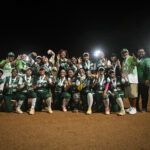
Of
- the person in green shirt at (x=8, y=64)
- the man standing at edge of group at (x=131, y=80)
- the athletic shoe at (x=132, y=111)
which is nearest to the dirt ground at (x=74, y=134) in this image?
the athletic shoe at (x=132, y=111)

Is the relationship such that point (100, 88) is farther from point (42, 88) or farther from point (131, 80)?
point (42, 88)

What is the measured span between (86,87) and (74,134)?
235 centimetres

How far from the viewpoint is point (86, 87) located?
518cm

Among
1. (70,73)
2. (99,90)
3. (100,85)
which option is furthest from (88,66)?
(99,90)

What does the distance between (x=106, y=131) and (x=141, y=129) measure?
87 centimetres

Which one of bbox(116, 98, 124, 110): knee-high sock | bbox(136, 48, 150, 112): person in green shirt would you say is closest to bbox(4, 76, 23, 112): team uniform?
bbox(116, 98, 124, 110): knee-high sock

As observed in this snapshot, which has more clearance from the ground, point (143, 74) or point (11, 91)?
point (143, 74)

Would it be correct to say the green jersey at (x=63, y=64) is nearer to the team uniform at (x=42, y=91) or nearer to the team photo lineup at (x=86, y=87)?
the team photo lineup at (x=86, y=87)

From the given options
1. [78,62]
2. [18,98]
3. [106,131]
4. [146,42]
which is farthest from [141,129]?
[146,42]

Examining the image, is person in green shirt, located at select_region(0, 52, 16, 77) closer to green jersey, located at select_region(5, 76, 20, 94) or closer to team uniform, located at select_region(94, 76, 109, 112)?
green jersey, located at select_region(5, 76, 20, 94)

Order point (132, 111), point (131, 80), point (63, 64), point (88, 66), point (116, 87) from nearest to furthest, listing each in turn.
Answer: point (132, 111) → point (131, 80) → point (116, 87) → point (88, 66) → point (63, 64)

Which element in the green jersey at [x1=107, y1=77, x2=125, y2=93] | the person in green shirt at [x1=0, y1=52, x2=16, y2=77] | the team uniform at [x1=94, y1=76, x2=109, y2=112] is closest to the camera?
the green jersey at [x1=107, y1=77, x2=125, y2=93]

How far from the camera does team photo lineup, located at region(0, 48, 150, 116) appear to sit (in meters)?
4.87

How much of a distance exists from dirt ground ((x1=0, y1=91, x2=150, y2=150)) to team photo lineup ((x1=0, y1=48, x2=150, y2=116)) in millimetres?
873
